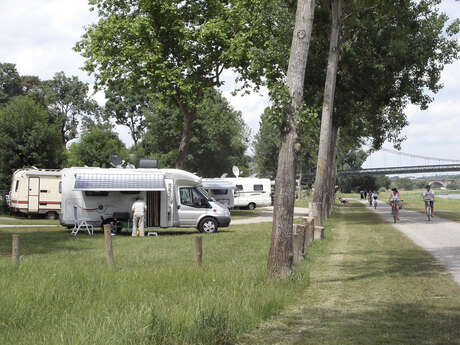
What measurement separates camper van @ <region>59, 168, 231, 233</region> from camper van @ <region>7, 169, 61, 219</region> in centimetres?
1034

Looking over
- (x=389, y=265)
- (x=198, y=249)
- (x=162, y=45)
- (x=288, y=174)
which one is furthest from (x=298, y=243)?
(x=162, y=45)

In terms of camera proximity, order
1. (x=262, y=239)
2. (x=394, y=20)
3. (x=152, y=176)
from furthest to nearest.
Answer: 1. (x=394, y=20)
2. (x=152, y=176)
3. (x=262, y=239)

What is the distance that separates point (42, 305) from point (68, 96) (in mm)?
63772

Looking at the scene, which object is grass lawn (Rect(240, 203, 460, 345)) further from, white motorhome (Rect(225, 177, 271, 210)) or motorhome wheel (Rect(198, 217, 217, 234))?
white motorhome (Rect(225, 177, 271, 210))

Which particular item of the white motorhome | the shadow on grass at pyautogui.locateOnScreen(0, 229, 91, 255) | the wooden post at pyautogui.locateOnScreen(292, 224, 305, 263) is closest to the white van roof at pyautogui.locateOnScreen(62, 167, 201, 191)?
the shadow on grass at pyautogui.locateOnScreen(0, 229, 91, 255)

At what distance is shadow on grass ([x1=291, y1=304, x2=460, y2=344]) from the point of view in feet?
21.3

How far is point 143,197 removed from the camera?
80.5 ft

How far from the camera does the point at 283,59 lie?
30672 millimetres

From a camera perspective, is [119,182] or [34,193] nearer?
[119,182]

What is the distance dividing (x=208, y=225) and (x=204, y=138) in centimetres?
3935

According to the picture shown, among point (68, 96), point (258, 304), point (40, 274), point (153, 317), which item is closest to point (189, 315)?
point (153, 317)

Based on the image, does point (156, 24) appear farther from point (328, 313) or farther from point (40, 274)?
point (328, 313)

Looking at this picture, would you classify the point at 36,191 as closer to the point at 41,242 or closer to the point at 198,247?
the point at 41,242

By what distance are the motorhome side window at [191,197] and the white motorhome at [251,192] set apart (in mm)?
26966
